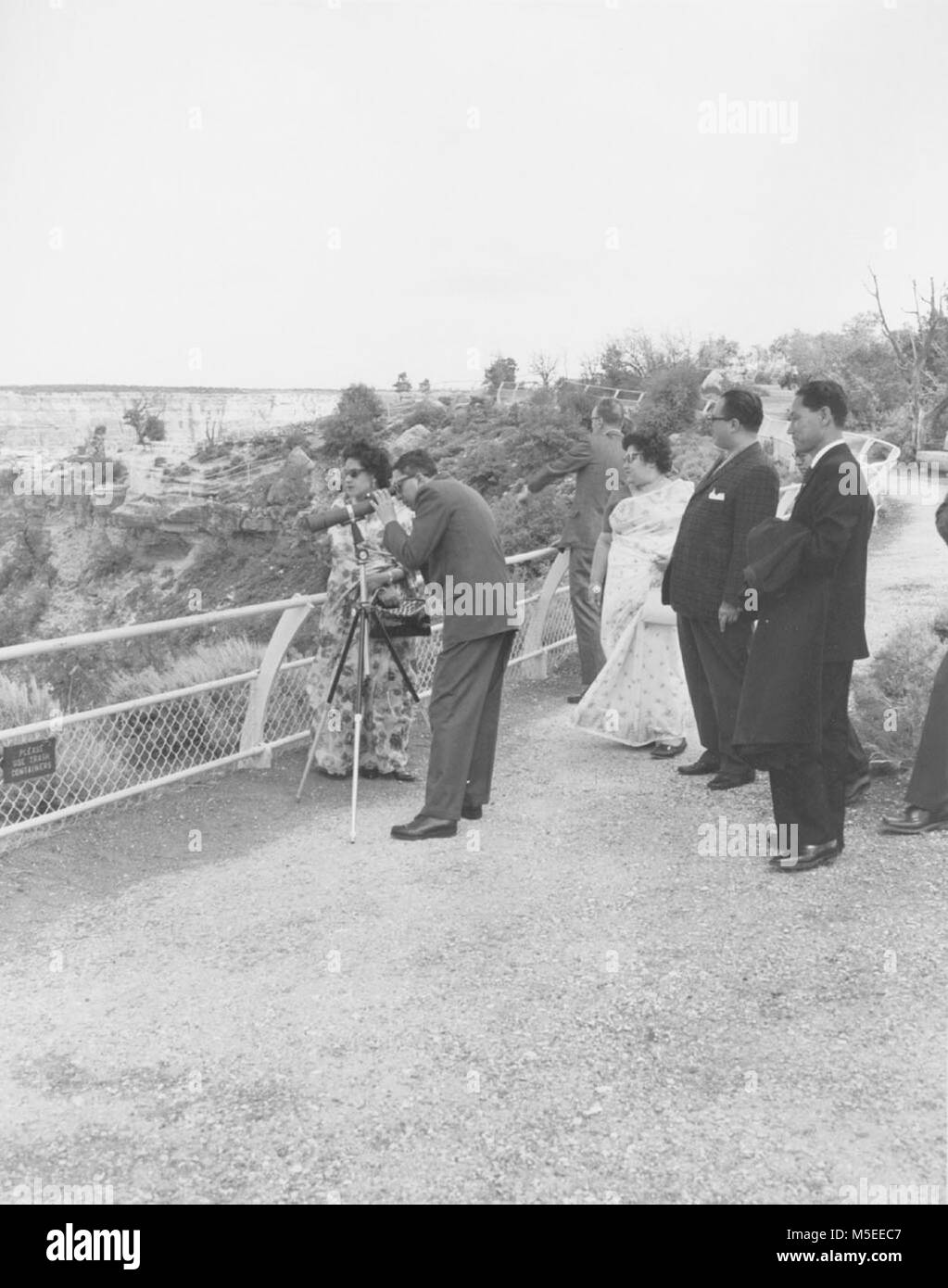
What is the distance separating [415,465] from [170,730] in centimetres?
258

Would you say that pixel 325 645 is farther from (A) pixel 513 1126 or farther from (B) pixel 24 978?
(A) pixel 513 1126

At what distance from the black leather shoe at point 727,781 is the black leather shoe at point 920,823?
1151 millimetres

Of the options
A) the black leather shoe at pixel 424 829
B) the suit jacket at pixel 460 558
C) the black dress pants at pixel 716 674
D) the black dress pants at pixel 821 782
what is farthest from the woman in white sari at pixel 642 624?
the black dress pants at pixel 821 782

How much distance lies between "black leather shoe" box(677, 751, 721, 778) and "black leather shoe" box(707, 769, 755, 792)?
0.84ft

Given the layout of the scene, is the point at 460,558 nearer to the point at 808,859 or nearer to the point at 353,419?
the point at 808,859

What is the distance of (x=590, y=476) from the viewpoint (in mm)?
9234

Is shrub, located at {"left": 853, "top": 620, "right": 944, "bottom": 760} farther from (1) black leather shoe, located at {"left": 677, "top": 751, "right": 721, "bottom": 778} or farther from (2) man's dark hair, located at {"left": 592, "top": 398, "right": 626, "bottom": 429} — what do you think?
(2) man's dark hair, located at {"left": 592, "top": 398, "right": 626, "bottom": 429}

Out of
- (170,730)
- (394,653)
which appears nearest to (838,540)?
(394,653)

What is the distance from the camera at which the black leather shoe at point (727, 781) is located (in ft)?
23.1

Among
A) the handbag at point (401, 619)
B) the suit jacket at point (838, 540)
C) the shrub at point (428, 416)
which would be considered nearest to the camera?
the suit jacket at point (838, 540)

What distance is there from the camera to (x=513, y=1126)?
3.59 meters

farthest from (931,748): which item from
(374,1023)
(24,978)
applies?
(24,978)

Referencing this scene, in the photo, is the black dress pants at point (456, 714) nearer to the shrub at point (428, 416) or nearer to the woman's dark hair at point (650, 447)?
the woman's dark hair at point (650, 447)

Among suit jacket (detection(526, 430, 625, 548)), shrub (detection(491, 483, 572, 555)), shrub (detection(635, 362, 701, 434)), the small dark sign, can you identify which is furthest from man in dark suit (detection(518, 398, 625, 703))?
shrub (detection(635, 362, 701, 434))
